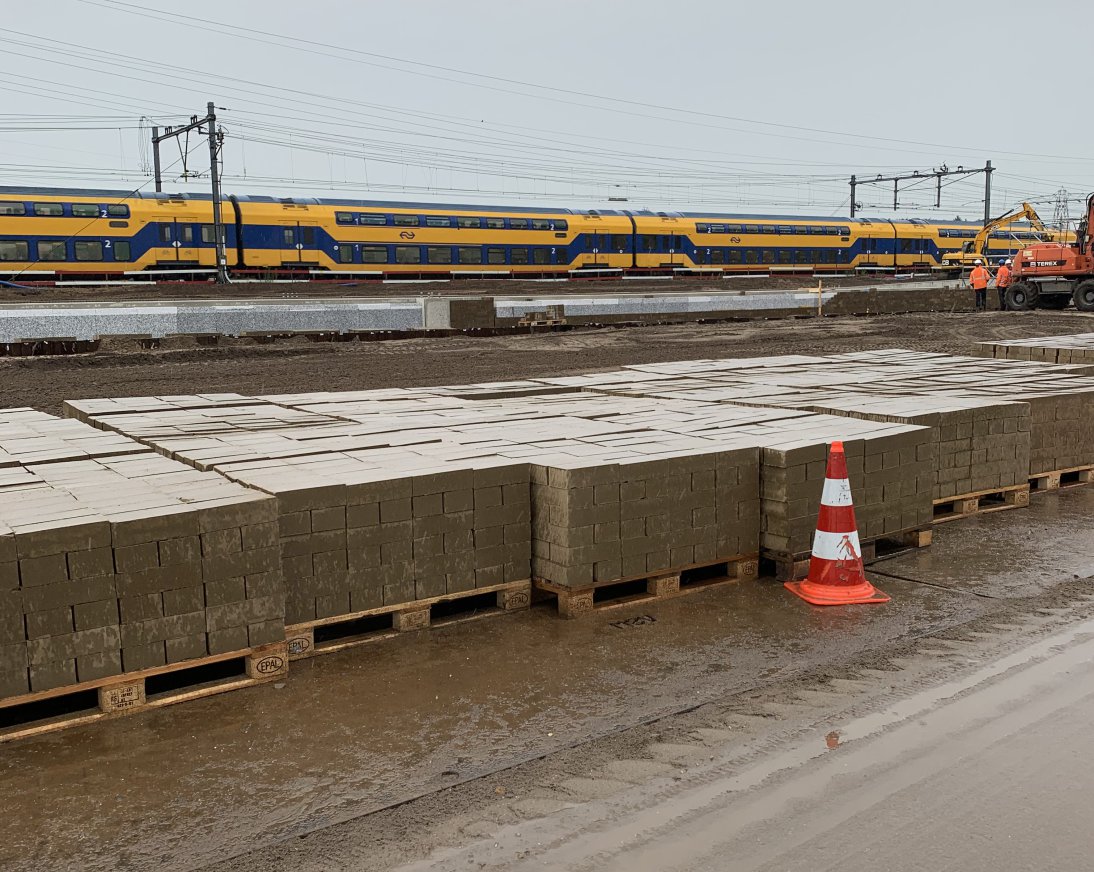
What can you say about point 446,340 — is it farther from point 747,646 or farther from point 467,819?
point 467,819

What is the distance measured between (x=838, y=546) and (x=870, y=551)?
87 centimetres

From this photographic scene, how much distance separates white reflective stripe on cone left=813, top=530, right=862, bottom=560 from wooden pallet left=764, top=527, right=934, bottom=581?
0.82ft

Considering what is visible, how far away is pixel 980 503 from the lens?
30.1ft

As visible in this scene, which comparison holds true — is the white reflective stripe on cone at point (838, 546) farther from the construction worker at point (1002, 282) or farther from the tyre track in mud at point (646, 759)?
the construction worker at point (1002, 282)

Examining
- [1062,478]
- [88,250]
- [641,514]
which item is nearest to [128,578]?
[641,514]

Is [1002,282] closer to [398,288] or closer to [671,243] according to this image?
[671,243]

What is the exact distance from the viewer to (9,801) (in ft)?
13.0

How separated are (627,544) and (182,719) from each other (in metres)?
2.71

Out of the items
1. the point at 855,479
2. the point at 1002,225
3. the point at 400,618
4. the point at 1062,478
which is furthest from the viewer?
the point at 1002,225

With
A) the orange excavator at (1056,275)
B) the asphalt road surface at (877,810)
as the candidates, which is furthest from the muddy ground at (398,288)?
the asphalt road surface at (877,810)

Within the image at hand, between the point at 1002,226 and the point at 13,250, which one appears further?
the point at 1002,226

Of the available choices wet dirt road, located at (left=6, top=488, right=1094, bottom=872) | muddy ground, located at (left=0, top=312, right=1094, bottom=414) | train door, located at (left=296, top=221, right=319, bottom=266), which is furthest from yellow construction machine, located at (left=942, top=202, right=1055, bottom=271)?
wet dirt road, located at (left=6, top=488, right=1094, bottom=872)

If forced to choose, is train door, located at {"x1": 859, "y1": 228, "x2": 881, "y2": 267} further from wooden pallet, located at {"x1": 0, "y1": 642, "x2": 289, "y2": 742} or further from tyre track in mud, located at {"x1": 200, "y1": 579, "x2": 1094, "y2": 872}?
wooden pallet, located at {"x1": 0, "y1": 642, "x2": 289, "y2": 742}

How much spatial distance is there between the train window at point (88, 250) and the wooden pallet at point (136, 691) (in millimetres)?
30751
